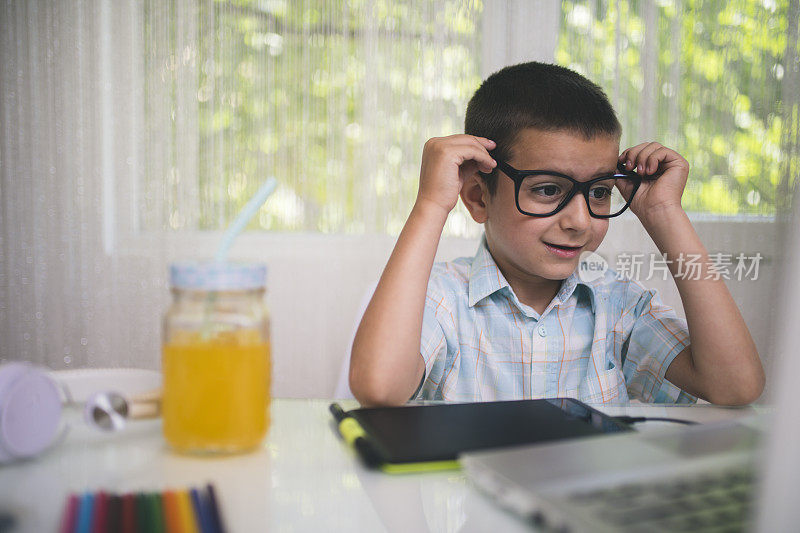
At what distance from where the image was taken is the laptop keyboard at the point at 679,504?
346 millimetres

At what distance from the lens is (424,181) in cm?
95

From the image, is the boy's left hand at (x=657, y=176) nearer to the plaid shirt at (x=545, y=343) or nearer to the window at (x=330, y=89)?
the plaid shirt at (x=545, y=343)

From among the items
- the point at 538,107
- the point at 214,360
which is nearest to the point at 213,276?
the point at 214,360

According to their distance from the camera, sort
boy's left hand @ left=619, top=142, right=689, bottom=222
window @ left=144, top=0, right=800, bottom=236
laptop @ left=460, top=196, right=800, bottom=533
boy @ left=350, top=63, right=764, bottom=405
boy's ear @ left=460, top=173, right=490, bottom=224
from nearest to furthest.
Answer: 1. laptop @ left=460, top=196, right=800, bottom=533
2. boy @ left=350, top=63, right=764, bottom=405
3. boy's left hand @ left=619, top=142, right=689, bottom=222
4. boy's ear @ left=460, top=173, right=490, bottom=224
5. window @ left=144, top=0, right=800, bottom=236

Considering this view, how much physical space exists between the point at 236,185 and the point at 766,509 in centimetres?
195

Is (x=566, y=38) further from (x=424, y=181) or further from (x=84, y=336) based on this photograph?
(x=84, y=336)

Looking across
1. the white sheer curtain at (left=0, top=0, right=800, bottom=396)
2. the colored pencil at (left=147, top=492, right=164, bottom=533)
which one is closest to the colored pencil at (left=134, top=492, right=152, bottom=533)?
the colored pencil at (left=147, top=492, right=164, bottom=533)

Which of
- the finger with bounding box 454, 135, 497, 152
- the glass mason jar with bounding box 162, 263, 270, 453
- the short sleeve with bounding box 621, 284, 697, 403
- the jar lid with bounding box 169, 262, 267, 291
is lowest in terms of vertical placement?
the short sleeve with bounding box 621, 284, 697, 403

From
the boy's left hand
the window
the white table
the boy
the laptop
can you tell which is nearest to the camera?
the laptop

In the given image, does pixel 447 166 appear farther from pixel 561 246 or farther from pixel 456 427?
pixel 456 427

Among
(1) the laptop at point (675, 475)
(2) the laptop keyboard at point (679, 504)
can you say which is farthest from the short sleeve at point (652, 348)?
(2) the laptop keyboard at point (679, 504)

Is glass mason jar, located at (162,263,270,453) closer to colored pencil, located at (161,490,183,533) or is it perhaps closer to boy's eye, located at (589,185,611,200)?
colored pencil, located at (161,490,183,533)

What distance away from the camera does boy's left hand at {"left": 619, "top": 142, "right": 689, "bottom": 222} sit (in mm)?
1033

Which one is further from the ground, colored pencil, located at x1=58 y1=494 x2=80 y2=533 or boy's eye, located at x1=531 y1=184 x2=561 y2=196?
boy's eye, located at x1=531 y1=184 x2=561 y2=196
